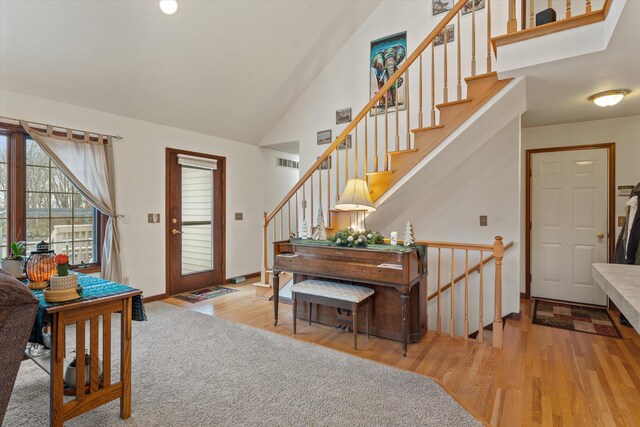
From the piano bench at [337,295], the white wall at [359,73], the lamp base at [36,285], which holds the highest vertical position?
the white wall at [359,73]

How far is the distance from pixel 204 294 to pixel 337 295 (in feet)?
8.31

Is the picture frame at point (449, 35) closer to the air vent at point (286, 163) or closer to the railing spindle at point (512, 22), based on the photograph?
the railing spindle at point (512, 22)

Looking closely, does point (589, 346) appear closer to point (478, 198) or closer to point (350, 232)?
point (478, 198)

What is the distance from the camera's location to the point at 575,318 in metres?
3.60

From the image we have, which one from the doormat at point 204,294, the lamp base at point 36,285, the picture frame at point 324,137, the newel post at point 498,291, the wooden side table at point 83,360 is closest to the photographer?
the wooden side table at point 83,360

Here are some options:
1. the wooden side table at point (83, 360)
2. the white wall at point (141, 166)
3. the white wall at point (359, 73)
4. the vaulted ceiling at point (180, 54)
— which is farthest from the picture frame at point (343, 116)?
the wooden side table at point (83, 360)

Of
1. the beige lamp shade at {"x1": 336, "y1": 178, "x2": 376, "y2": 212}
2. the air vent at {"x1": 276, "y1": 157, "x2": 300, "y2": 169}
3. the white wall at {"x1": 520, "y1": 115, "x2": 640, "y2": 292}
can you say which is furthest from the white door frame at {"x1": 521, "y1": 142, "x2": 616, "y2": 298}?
the air vent at {"x1": 276, "y1": 157, "x2": 300, "y2": 169}

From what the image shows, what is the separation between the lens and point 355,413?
1.93 metres

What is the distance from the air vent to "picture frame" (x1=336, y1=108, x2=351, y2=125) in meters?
1.70

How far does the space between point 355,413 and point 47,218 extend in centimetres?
367

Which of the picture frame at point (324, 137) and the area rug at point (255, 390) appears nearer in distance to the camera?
the area rug at point (255, 390)

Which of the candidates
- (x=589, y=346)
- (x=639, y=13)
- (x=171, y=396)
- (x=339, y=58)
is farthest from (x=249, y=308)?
(x=639, y=13)

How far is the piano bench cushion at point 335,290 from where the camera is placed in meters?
2.78

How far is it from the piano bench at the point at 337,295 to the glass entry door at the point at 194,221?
7.50 ft
